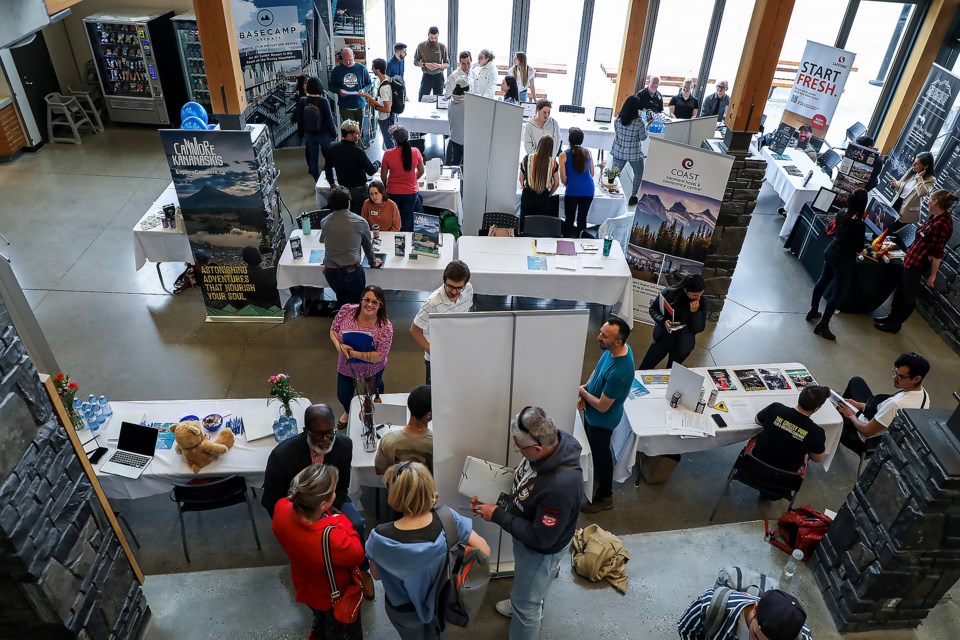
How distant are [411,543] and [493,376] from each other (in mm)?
994

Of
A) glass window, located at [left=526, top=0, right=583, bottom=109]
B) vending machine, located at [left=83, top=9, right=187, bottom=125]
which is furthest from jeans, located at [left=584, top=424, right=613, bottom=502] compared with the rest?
vending machine, located at [left=83, top=9, right=187, bottom=125]

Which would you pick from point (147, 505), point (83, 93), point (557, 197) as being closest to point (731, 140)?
point (557, 197)

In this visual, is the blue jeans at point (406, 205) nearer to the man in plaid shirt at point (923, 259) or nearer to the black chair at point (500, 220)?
the black chair at point (500, 220)

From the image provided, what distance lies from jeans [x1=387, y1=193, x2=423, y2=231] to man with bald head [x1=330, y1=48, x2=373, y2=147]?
2738 millimetres

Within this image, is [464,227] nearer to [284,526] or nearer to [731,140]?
[731,140]

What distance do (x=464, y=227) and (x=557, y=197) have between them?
122 centimetres

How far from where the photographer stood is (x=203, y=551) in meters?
4.24

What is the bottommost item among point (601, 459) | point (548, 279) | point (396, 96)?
point (601, 459)

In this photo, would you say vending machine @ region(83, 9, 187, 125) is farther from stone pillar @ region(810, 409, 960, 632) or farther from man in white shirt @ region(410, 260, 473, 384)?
stone pillar @ region(810, 409, 960, 632)

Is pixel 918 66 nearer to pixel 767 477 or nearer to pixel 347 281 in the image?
pixel 767 477

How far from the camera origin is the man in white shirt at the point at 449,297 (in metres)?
4.49

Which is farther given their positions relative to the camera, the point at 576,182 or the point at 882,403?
the point at 576,182

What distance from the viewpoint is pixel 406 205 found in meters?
7.15

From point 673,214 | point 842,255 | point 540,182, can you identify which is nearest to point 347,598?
point 673,214
